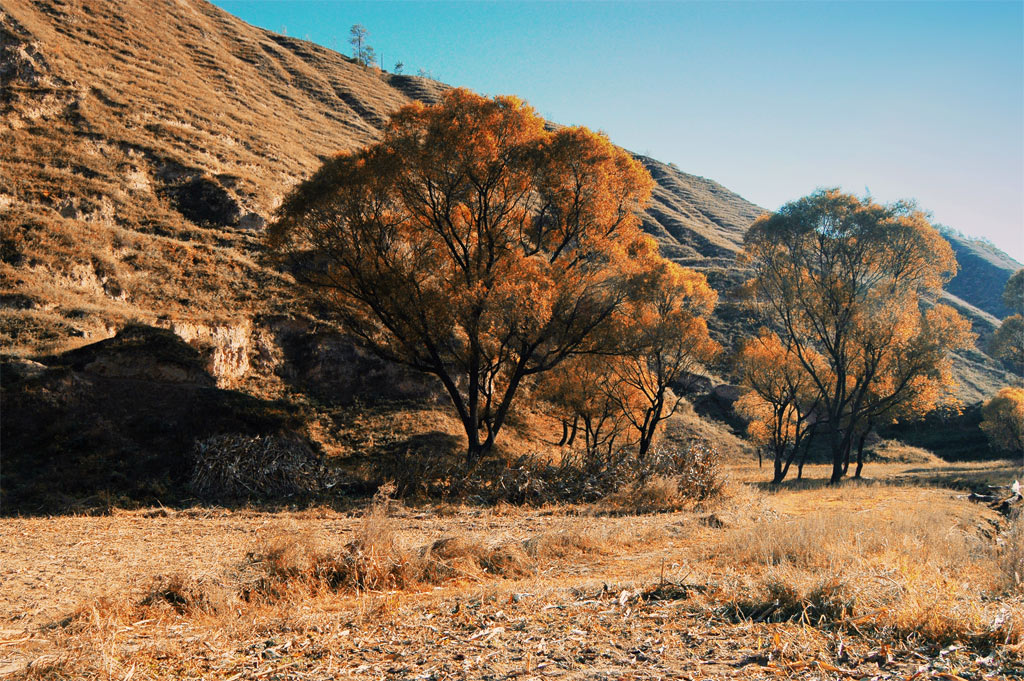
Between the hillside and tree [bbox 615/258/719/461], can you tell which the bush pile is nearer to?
tree [bbox 615/258/719/461]

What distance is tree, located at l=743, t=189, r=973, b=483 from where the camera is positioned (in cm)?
2342

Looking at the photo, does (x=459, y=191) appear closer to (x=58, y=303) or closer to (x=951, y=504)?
(x=58, y=303)

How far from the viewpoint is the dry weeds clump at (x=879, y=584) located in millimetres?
4402

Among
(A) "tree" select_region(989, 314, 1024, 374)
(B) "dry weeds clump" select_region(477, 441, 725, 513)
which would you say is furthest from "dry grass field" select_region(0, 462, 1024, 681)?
(A) "tree" select_region(989, 314, 1024, 374)

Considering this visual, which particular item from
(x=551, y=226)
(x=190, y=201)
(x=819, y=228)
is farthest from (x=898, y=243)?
(x=190, y=201)

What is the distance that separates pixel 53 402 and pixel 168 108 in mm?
35394

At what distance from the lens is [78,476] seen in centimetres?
1238

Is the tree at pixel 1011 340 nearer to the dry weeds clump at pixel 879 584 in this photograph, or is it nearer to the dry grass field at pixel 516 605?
the dry grass field at pixel 516 605

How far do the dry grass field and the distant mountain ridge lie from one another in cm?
1324

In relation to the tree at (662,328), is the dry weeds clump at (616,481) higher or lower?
lower

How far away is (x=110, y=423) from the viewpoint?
1384cm

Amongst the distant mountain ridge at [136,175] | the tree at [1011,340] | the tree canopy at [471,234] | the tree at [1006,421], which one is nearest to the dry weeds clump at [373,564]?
the tree canopy at [471,234]

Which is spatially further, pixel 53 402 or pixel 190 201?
pixel 190 201

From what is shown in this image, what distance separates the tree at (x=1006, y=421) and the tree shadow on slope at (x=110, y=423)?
2067 inches
